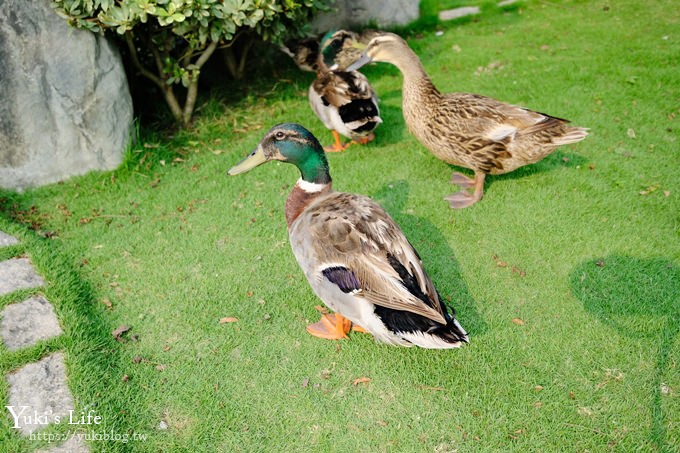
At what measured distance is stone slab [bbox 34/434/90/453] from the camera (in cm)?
290

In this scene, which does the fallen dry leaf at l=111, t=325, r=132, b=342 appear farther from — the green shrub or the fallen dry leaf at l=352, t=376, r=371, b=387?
the green shrub

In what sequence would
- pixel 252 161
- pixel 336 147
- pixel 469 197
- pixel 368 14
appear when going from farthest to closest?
pixel 368 14 < pixel 336 147 < pixel 469 197 < pixel 252 161

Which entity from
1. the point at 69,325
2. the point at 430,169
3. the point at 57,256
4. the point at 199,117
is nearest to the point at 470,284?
the point at 430,169

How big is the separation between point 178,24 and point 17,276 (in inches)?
98.4

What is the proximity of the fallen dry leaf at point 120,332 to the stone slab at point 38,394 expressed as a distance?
1.14 ft

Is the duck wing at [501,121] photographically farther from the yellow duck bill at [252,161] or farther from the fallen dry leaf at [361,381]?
the fallen dry leaf at [361,381]

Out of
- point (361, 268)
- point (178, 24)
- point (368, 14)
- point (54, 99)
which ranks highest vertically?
point (178, 24)

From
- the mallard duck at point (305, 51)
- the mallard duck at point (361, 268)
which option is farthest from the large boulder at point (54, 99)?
the mallard duck at point (305, 51)

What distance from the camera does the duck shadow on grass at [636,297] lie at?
3504mm

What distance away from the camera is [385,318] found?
313 centimetres

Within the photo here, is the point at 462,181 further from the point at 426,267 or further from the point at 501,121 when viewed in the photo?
the point at 426,267

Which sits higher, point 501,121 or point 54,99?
point 54,99

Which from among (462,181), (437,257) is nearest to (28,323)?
(437,257)

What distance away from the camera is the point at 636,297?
150 inches
